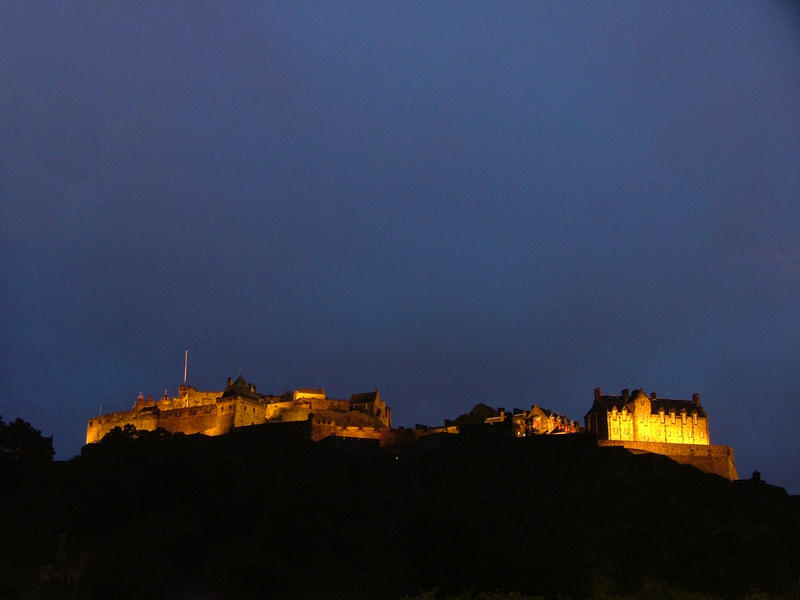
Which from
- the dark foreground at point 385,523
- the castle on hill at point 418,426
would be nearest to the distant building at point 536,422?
the castle on hill at point 418,426

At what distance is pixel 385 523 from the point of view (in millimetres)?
62312

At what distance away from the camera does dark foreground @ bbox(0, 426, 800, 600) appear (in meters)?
47.5

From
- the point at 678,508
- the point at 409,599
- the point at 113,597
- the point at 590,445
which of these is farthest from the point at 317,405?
the point at 409,599

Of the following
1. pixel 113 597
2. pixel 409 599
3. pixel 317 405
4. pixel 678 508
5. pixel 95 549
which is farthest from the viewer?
pixel 317 405

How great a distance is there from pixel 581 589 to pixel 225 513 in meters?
24.1

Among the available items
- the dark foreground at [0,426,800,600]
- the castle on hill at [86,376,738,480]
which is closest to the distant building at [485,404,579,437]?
the castle on hill at [86,376,738,480]

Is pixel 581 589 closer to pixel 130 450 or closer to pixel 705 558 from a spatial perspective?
pixel 705 558

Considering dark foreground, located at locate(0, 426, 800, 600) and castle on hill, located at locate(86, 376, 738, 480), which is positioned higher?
castle on hill, located at locate(86, 376, 738, 480)

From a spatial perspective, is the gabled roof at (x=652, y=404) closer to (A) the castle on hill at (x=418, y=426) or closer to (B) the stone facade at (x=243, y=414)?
(A) the castle on hill at (x=418, y=426)

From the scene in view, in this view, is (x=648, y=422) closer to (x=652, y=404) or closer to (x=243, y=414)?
(x=652, y=404)

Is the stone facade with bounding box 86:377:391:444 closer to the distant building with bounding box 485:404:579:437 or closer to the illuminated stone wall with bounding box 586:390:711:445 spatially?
the distant building with bounding box 485:404:579:437

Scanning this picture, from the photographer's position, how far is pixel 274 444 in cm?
8638

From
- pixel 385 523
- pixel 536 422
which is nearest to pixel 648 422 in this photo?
pixel 536 422

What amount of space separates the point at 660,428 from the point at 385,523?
40.8 meters
